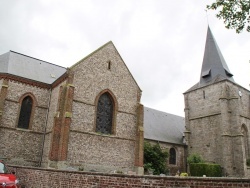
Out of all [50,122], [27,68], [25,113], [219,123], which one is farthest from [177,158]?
[27,68]

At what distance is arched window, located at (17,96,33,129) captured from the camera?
64.0 feet

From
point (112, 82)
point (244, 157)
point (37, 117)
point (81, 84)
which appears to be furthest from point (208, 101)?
point (37, 117)

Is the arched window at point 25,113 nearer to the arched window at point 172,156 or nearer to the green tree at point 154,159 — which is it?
the green tree at point 154,159

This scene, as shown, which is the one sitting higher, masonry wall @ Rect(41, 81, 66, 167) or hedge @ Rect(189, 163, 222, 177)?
masonry wall @ Rect(41, 81, 66, 167)

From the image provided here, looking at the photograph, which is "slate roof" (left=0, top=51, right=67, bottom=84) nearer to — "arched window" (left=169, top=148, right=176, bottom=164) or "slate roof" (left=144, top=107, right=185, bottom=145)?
"slate roof" (left=144, top=107, right=185, bottom=145)

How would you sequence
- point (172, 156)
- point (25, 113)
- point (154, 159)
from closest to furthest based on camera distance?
point (25, 113) < point (154, 159) < point (172, 156)

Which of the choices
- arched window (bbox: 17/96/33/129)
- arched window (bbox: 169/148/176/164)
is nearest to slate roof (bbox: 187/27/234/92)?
arched window (bbox: 169/148/176/164)

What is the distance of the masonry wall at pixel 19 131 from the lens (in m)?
18.3

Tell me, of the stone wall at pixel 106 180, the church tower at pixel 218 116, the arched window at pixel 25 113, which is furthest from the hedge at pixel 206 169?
the stone wall at pixel 106 180

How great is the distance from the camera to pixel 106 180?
8.16 meters

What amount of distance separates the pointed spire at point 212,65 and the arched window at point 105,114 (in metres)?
17.4

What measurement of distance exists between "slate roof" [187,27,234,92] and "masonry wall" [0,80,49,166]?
22070 mm

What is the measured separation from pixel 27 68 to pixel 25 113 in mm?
4720

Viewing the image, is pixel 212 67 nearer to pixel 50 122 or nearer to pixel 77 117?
Result: pixel 77 117
